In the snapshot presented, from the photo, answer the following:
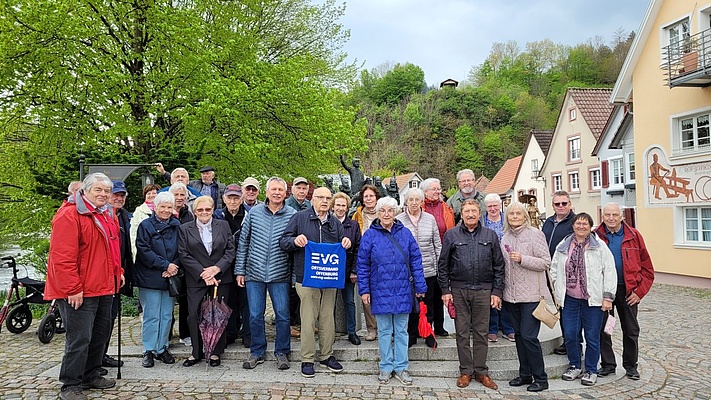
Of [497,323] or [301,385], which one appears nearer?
[301,385]

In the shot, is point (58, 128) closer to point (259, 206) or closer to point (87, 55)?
point (87, 55)

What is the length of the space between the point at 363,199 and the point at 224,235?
1.62 meters

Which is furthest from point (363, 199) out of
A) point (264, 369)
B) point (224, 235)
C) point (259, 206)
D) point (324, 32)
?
point (324, 32)

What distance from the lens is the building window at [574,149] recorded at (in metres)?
30.3

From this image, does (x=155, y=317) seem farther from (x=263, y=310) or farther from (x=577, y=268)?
(x=577, y=268)

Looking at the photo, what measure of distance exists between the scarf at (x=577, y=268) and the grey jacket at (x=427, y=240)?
1.34 metres

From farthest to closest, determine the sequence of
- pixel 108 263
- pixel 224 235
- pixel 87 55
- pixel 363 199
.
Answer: pixel 87 55 < pixel 363 199 < pixel 224 235 < pixel 108 263

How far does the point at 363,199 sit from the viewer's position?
5996 mm

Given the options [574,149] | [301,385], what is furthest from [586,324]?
[574,149]

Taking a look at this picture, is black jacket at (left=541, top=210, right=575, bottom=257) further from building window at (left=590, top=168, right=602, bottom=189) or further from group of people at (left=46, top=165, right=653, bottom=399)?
building window at (left=590, top=168, right=602, bottom=189)

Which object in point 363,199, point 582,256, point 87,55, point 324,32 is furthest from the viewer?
point 324,32

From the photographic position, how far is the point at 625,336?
18.5 ft

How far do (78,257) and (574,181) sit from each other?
3097cm

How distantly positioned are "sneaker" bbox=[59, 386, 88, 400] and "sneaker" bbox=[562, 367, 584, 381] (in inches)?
187
